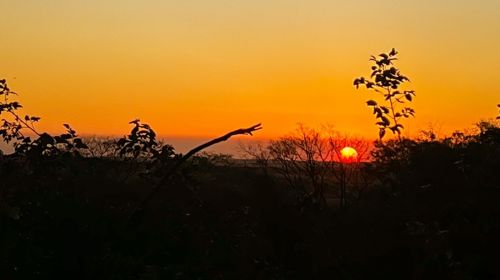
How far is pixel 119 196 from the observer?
952cm

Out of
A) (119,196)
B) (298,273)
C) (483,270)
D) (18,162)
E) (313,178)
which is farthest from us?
(313,178)

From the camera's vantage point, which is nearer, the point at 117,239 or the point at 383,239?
the point at 383,239

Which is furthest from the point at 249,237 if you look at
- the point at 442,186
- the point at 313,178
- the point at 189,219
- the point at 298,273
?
the point at 313,178

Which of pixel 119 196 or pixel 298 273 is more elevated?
pixel 119 196

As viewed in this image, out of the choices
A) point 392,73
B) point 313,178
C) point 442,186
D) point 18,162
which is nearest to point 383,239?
point 442,186

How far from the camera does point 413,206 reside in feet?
23.7

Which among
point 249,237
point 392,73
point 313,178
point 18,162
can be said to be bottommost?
point 249,237

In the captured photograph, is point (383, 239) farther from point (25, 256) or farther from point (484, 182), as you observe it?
point (25, 256)

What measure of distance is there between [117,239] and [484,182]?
4213 millimetres

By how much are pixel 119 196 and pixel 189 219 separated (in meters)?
1.25

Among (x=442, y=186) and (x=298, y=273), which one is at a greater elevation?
(x=442, y=186)

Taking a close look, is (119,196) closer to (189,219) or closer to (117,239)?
(189,219)

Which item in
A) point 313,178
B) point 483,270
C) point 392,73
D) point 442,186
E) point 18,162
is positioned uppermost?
point 313,178

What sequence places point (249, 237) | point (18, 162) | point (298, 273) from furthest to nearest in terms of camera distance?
point (18, 162) → point (249, 237) → point (298, 273)
